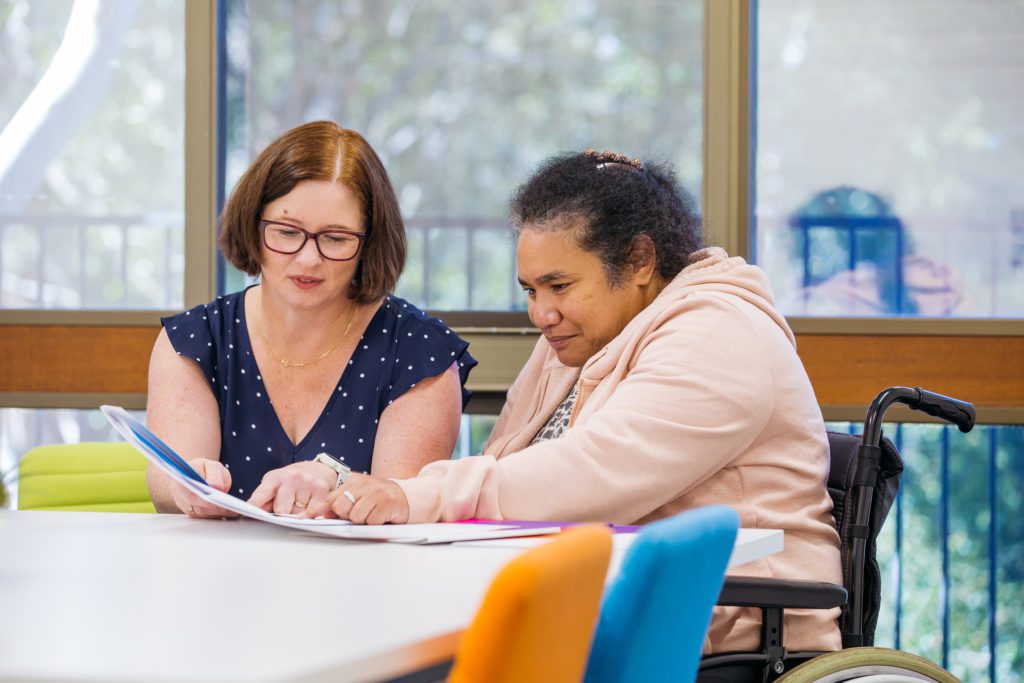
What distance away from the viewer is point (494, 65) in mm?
3064

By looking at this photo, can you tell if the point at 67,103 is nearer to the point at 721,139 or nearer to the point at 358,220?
the point at 358,220

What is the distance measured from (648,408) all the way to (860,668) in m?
0.43

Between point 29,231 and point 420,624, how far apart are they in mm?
2738

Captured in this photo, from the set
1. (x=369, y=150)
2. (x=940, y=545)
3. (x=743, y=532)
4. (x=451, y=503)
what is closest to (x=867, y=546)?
(x=743, y=532)

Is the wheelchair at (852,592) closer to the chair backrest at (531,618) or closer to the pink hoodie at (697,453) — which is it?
the pink hoodie at (697,453)

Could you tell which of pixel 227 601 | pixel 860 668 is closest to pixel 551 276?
pixel 860 668

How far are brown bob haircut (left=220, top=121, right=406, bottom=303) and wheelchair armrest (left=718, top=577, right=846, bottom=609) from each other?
38.7 inches

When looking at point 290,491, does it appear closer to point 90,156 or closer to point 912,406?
point 912,406

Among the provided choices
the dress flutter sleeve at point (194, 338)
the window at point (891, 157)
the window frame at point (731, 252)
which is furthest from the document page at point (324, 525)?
the window at point (891, 157)

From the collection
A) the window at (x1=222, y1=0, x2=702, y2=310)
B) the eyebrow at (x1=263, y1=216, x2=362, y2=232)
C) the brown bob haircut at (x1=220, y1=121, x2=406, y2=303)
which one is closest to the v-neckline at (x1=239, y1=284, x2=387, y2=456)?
the brown bob haircut at (x1=220, y1=121, x2=406, y2=303)

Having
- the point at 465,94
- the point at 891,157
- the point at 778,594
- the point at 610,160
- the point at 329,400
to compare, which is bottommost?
the point at 778,594

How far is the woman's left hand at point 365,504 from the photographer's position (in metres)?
1.44

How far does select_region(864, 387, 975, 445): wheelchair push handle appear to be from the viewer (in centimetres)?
167

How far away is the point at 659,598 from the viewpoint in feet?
2.64
